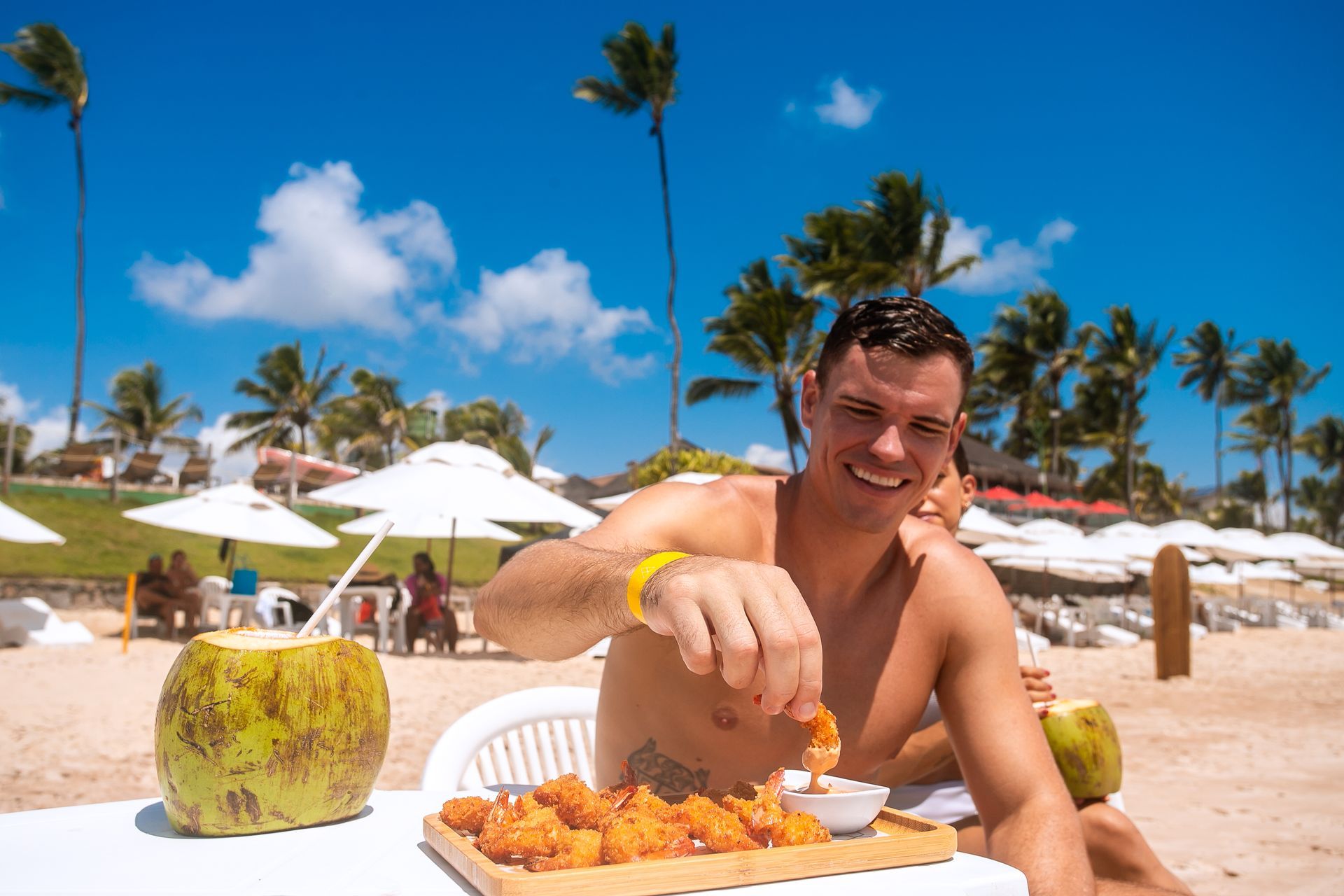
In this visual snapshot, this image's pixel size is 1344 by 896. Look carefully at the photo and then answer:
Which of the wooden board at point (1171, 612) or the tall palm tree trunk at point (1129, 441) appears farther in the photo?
the tall palm tree trunk at point (1129, 441)

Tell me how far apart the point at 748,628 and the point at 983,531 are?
1560 centimetres

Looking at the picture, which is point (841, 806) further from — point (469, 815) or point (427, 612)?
point (427, 612)

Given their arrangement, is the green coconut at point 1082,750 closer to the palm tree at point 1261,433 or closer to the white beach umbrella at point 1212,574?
the white beach umbrella at point 1212,574

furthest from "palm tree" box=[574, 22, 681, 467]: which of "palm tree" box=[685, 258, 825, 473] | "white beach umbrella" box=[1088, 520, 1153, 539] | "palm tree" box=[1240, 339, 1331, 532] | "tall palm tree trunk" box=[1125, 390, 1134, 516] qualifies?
"palm tree" box=[1240, 339, 1331, 532]

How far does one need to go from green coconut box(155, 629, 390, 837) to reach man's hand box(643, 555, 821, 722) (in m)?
0.38

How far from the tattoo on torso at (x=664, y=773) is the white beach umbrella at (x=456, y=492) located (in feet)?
26.6

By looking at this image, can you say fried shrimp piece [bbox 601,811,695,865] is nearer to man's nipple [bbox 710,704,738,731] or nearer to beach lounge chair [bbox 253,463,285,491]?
man's nipple [bbox 710,704,738,731]

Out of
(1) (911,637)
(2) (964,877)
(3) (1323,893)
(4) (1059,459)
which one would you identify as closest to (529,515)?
(3) (1323,893)

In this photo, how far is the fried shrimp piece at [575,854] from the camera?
89 centimetres

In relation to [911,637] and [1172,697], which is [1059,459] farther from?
[911,637]

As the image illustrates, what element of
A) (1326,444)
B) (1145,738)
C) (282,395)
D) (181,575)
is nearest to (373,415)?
(282,395)

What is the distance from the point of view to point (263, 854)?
3.45 ft

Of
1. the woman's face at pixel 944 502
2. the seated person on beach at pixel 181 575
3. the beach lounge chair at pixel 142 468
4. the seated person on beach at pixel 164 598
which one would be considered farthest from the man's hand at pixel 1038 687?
the beach lounge chair at pixel 142 468

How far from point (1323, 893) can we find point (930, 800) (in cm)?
240
